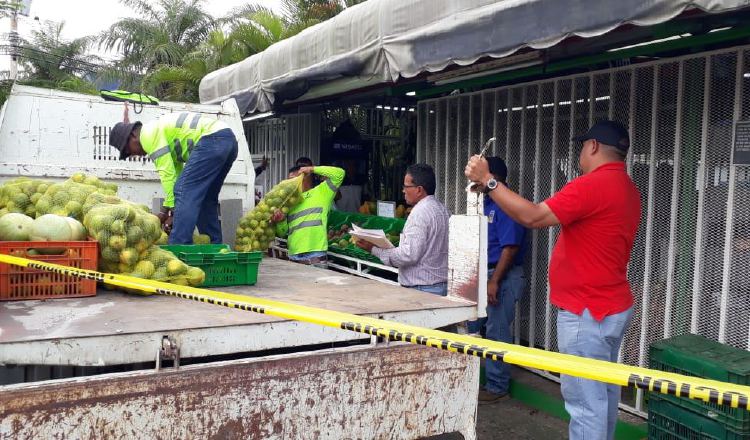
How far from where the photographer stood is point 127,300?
320 cm

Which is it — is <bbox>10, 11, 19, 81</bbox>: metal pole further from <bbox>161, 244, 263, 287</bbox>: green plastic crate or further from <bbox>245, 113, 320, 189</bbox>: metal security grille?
<bbox>161, 244, 263, 287</bbox>: green plastic crate

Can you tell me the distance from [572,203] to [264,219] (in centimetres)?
314

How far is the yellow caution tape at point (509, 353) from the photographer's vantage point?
65.1 inches

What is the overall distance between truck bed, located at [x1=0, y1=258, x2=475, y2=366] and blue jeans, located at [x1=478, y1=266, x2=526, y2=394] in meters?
1.66

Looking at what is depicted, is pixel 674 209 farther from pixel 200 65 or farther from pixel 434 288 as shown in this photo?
pixel 200 65

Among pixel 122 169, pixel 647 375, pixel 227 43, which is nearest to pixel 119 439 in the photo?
pixel 647 375

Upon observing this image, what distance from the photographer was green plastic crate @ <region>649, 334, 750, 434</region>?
3.26 metres

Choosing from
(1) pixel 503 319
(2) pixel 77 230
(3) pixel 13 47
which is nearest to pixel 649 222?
(1) pixel 503 319

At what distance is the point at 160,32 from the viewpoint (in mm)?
23078

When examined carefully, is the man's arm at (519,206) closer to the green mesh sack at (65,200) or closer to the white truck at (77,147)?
the green mesh sack at (65,200)

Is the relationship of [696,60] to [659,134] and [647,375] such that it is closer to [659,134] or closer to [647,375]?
[659,134]

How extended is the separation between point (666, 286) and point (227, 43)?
13578 millimetres

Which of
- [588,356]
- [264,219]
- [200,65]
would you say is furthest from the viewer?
[200,65]

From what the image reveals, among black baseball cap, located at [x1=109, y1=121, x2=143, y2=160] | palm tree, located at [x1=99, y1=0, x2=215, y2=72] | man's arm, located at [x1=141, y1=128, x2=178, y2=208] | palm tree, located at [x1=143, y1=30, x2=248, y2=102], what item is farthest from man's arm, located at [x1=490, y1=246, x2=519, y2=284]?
palm tree, located at [x1=99, y1=0, x2=215, y2=72]
